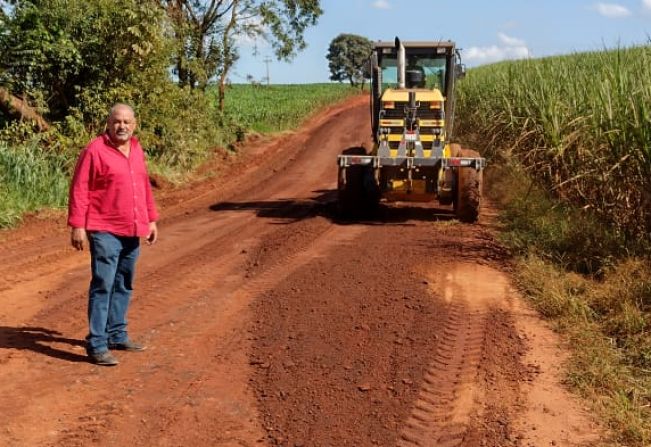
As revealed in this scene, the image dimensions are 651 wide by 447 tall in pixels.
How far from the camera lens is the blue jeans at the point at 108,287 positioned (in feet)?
16.3

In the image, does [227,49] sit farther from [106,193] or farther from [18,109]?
[106,193]

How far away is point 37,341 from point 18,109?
8.71 meters

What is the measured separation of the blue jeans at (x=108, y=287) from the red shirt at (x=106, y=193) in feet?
0.33

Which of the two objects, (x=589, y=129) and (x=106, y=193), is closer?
(x=106, y=193)

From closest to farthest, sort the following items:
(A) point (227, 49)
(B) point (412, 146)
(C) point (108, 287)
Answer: (C) point (108, 287) < (B) point (412, 146) < (A) point (227, 49)

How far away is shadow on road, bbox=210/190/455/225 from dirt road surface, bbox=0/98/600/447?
1253 mm

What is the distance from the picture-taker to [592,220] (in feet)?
26.0

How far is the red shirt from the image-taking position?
4898 millimetres

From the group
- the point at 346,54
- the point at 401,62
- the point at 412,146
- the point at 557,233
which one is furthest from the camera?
the point at 346,54

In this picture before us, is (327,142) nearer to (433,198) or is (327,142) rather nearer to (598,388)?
(433,198)

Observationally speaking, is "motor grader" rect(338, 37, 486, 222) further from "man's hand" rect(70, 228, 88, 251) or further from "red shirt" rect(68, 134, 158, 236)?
"man's hand" rect(70, 228, 88, 251)

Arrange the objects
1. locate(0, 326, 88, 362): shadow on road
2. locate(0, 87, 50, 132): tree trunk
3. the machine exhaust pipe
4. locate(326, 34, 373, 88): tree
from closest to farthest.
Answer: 1. locate(0, 326, 88, 362): shadow on road
2. the machine exhaust pipe
3. locate(0, 87, 50, 132): tree trunk
4. locate(326, 34, 373, 88): tree

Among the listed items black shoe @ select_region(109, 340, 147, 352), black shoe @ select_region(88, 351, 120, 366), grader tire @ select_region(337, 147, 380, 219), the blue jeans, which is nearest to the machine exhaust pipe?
grader tire @ select_region(337, 147, 380, 219)

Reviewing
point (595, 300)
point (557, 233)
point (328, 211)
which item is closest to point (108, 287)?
point (595, 300)
